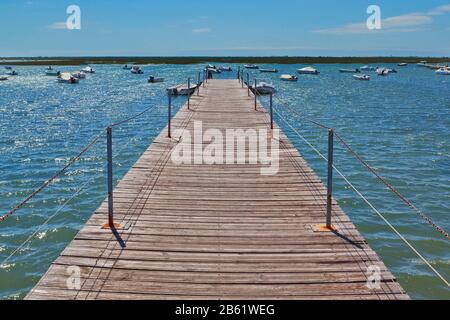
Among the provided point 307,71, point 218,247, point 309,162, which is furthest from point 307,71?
point 218,247

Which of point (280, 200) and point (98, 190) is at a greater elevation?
point (280, 200)

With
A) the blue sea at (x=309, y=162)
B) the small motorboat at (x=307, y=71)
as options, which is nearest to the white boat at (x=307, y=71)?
the small motorboat at (x=307, y=71)

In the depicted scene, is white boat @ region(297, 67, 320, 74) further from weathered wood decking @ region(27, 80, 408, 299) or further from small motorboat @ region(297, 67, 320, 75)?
weathered wood decking @ region(27, 80, 408, 299)

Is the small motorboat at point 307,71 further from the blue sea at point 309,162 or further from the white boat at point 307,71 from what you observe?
the blue sea at point 309,162

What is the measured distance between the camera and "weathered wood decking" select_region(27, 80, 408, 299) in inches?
220

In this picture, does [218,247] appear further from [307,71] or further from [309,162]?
[307,71]

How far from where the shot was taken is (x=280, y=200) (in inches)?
352

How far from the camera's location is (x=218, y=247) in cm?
680

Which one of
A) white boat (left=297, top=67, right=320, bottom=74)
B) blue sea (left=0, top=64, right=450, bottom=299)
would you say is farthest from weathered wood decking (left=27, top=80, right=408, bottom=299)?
white boat (left=297, top=67, right=320, bottom=74)

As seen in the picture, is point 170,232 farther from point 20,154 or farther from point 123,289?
point 20,154

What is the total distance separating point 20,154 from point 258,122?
11.4 metres

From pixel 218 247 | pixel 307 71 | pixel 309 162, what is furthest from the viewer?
pixel 307 71

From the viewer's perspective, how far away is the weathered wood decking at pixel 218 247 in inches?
220
